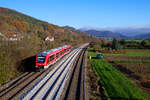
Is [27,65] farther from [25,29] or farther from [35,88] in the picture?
[25,29]

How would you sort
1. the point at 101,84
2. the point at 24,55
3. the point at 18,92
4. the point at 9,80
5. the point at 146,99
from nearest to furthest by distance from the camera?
the point at 146,99
the point at 18,92
the point at 101,84
the point at 9,80
the point at 24,55

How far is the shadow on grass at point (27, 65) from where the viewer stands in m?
20.6

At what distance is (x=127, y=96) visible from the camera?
1225 cm

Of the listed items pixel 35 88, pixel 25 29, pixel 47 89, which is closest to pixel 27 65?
pixel 35 88

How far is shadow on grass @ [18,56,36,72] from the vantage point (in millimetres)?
20591

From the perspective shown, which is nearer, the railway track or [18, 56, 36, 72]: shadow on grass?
the railway track

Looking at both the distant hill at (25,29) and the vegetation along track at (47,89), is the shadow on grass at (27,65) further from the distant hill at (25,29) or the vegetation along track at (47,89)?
the distant hill at (25,29)

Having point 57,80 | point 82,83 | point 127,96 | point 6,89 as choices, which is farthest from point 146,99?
point 6,89

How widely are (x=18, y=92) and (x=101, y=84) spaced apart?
29.3 feet

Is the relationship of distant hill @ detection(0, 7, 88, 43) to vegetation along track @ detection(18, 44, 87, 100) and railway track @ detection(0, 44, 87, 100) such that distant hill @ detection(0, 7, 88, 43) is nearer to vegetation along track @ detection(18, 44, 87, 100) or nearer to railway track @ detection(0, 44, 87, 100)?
railway track @ detection(0, 44, 87, 100)

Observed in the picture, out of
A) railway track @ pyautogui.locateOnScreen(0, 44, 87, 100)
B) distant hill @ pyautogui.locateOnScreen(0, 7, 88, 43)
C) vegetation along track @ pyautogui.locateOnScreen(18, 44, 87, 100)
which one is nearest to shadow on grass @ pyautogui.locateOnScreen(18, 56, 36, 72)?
railway track @ pyautogui.locateOnScreen(0, 44, 87, 100)

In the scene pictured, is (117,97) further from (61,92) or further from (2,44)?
(2,44)

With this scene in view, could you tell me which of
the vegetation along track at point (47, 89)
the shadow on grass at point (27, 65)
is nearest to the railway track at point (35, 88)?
the vegetation along track at point (47, 89)

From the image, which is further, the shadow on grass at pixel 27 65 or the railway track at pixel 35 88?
the shadow on grass at pixel 27 65
